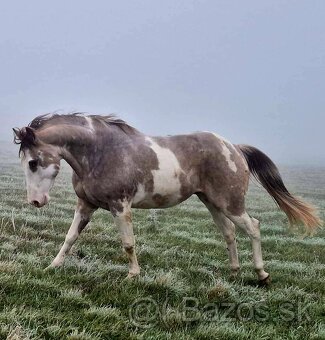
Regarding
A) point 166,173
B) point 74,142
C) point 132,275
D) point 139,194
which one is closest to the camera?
point 132,275

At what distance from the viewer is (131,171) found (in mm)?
7535

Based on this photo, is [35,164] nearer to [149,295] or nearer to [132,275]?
[132,275]

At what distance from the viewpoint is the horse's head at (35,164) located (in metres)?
6.78

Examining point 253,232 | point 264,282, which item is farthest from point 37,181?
point 264,282

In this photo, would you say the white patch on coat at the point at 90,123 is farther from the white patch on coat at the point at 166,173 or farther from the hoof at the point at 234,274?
the hoof at the point at 234,274

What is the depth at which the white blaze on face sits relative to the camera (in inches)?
268

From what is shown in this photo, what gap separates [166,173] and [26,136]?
8.24 feet

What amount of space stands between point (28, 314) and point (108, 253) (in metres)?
4.74

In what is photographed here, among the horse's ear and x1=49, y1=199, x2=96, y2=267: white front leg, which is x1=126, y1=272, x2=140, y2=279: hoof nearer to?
x1=49, y1=199, x2=96, y2=267: white front leg

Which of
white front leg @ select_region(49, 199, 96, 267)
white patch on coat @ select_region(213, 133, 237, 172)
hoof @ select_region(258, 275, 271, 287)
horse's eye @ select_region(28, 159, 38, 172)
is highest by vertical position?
horse's eye @ select_region(28, 159, 38, 172)

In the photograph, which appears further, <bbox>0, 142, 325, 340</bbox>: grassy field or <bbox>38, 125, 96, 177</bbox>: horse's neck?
<bbox>38, 125, 96, 177</bbox>: horse's neck

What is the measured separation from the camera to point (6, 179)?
28.6 meters

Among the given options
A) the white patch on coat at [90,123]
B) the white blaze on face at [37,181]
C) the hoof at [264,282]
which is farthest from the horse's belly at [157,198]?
the hoof at [264,282]

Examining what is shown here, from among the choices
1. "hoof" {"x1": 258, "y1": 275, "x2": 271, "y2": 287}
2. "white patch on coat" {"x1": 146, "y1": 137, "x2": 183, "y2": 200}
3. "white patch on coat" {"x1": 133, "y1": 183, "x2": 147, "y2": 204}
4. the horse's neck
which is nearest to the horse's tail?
"hoof" {"x1": 258, "y1": 275, "x2": 271, "y2": 287}
